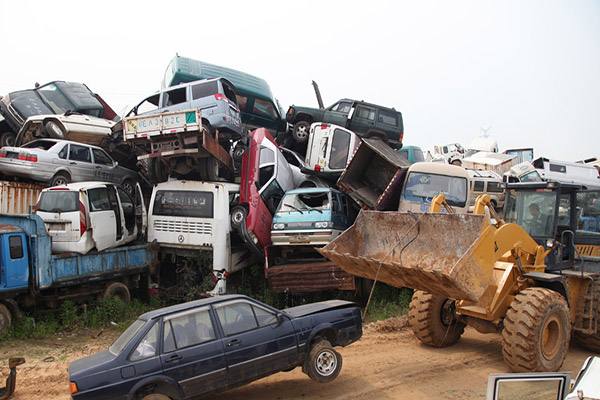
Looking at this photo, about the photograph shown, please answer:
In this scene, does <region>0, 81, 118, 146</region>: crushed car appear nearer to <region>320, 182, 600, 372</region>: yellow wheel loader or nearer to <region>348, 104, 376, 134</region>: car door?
<region>348, 104, 376, 134</region>: car door

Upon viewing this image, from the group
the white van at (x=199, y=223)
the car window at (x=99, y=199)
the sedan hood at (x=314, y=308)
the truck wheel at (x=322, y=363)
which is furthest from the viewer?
the white van at (x=199, y=223)

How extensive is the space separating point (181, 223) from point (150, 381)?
6446mm

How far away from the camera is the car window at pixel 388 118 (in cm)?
1759

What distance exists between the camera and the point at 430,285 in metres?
6.34

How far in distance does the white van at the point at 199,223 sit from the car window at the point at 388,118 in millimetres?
7338

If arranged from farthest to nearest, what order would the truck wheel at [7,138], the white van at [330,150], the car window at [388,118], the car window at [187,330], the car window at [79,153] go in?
1. the car window at [388,118]
2. the truck wheel at [7,138]
3. the white van at [330,150]
4. the car window at [79,153]
5. the car window at [187,330]

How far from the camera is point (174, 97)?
543 inches

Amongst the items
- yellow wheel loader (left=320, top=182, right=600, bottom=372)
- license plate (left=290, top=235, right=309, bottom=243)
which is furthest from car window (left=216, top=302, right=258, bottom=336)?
license plate (left=290, top=235, right=309, bottom=243)

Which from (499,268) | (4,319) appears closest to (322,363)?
(499,268)

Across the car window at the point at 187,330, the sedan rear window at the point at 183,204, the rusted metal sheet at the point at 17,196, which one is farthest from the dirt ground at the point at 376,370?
the rusted metal sheet at the point at 17,196

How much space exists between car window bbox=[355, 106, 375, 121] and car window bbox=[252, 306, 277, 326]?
1171 centimetres

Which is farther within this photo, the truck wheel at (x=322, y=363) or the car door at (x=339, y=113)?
the car door at (x=339, y=113)

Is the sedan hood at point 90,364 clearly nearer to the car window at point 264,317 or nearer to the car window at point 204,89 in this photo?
the car window at point 264,317

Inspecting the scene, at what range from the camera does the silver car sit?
42.5 feet
